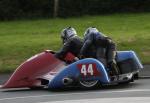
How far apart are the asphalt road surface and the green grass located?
4905 millimetres

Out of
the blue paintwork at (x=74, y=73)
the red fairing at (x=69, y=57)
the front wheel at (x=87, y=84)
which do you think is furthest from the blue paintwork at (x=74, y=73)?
the red fairing at (x=69, y=57)

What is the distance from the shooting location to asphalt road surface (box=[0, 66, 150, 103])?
15453 mm

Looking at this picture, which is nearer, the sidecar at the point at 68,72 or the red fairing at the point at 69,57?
the sidecar at the point at 68,72

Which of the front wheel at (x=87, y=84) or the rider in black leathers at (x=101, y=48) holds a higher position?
the rider in black leathers at (x=101, y=48)

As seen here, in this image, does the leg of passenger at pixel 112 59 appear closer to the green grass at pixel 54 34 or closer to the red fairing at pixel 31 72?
the red fairing at pixel 31 72

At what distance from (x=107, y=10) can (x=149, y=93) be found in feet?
85.8

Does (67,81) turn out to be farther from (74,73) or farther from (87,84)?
(87,84)

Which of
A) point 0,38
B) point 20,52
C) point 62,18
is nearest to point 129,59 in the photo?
point 20,52

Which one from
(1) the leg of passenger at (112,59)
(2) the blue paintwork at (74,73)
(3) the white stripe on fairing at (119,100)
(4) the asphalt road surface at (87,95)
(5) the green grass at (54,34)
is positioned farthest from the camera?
(5) the green grass at (54,34)

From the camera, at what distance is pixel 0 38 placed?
30016 mm

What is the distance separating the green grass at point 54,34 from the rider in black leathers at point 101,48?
5.10 meters

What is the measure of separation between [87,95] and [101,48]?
5.95 feet

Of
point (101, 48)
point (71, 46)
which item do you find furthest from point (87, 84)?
point (71, 46)

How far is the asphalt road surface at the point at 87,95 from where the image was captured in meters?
15.5
